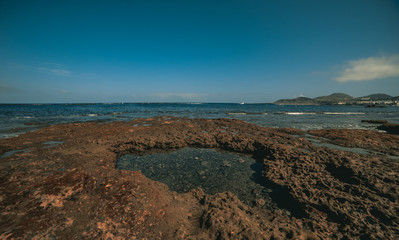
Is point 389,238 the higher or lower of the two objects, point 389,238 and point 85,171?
the lower

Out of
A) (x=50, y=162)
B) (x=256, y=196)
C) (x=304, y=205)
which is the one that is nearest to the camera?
(x=304, y=205)

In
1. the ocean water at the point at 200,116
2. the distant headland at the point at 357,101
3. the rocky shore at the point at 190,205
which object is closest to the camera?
the rocky shore at the point at 190,205

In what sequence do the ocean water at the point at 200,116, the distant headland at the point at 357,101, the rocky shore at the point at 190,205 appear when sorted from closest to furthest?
the rocky shore at the point at 190,205, the ocean water at the point at 200,116, the distant headland at the point at 357,101

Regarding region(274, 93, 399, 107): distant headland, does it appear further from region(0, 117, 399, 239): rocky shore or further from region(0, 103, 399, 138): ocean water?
region(0, 117, 399, 239): rocky shore

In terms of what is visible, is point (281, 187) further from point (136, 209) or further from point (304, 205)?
point (136, 209)

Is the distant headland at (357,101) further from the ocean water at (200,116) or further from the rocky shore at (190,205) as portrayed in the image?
the rocky shore at (190,205)

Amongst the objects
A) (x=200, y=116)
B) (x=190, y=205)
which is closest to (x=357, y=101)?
(x=200, y=116)

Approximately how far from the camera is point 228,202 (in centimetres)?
368

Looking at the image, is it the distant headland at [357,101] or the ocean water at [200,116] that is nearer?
the ocean water at [200,116]

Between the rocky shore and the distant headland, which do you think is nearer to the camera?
the rocky shore

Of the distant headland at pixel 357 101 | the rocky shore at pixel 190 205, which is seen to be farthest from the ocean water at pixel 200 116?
the distant headland at pixel 357 101

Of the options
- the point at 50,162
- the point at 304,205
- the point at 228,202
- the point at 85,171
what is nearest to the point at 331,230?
the point at 304,205

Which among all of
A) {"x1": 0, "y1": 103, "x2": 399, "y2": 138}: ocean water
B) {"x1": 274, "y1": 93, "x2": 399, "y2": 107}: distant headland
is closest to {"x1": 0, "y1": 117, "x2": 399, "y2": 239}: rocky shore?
{"x1": 0, "y1": 103, "x2": 399, "y2": 138}: ocean water

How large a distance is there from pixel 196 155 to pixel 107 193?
4262 millimetres
